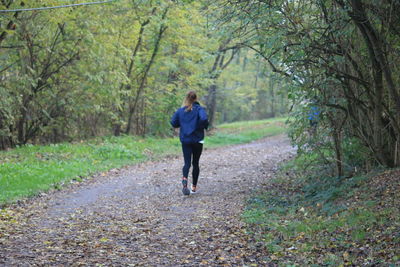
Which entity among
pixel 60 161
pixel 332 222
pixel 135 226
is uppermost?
pixel 60 161

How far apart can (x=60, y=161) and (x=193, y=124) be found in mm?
5791

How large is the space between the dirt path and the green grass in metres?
0.62

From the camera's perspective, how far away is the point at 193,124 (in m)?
9.45

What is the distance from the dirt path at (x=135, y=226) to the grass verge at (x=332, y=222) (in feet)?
1.25

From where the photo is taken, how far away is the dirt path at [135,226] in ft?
18.4

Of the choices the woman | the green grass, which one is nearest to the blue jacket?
the woman

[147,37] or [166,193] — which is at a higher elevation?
[147,37]

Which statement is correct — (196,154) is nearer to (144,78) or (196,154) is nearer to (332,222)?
(332,222)

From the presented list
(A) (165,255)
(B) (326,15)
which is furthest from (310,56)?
(A) (165,255)

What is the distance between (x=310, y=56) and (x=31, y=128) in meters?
14.0

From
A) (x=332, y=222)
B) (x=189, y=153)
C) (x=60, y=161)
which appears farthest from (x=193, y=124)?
(x=60, y=161)

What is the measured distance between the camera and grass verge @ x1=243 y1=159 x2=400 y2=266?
5211 mm

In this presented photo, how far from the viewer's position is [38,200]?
30.6ft

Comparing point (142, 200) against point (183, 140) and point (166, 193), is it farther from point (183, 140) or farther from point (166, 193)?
point (183, 140)
